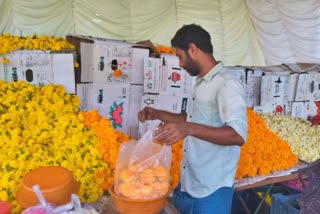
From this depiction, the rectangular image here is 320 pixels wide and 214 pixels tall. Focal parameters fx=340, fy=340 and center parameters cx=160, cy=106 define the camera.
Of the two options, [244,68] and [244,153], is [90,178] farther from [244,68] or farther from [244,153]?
[244,68]

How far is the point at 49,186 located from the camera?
1241 millimetres

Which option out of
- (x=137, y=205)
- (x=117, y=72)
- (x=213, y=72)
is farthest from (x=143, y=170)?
(x=117, y=72)

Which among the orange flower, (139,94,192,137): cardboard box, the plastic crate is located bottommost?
the plastic crate

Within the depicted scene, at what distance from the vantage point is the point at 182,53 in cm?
168

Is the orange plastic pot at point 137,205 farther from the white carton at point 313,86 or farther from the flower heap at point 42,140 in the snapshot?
the white carton at point 313,86

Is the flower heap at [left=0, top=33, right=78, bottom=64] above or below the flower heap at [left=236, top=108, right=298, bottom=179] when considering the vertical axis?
above

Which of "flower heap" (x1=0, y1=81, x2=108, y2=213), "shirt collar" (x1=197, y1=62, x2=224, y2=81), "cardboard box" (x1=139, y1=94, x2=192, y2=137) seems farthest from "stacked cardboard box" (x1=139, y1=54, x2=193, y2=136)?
"shirt collar" (x1=197, y1=62, x2=224, y2=81)

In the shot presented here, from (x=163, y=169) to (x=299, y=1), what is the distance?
618cm

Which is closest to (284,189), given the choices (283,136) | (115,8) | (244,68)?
(283,136)

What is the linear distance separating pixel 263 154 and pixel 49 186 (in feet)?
6.33

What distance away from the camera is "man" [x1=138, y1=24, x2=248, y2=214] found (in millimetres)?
A: 1511

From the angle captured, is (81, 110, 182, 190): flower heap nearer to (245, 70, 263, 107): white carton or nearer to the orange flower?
the orange flower

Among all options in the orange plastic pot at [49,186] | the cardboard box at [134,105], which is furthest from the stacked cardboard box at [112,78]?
the orange plastic pot at [49,186]

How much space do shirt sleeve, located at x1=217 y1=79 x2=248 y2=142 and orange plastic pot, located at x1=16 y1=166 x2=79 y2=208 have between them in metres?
0.73
